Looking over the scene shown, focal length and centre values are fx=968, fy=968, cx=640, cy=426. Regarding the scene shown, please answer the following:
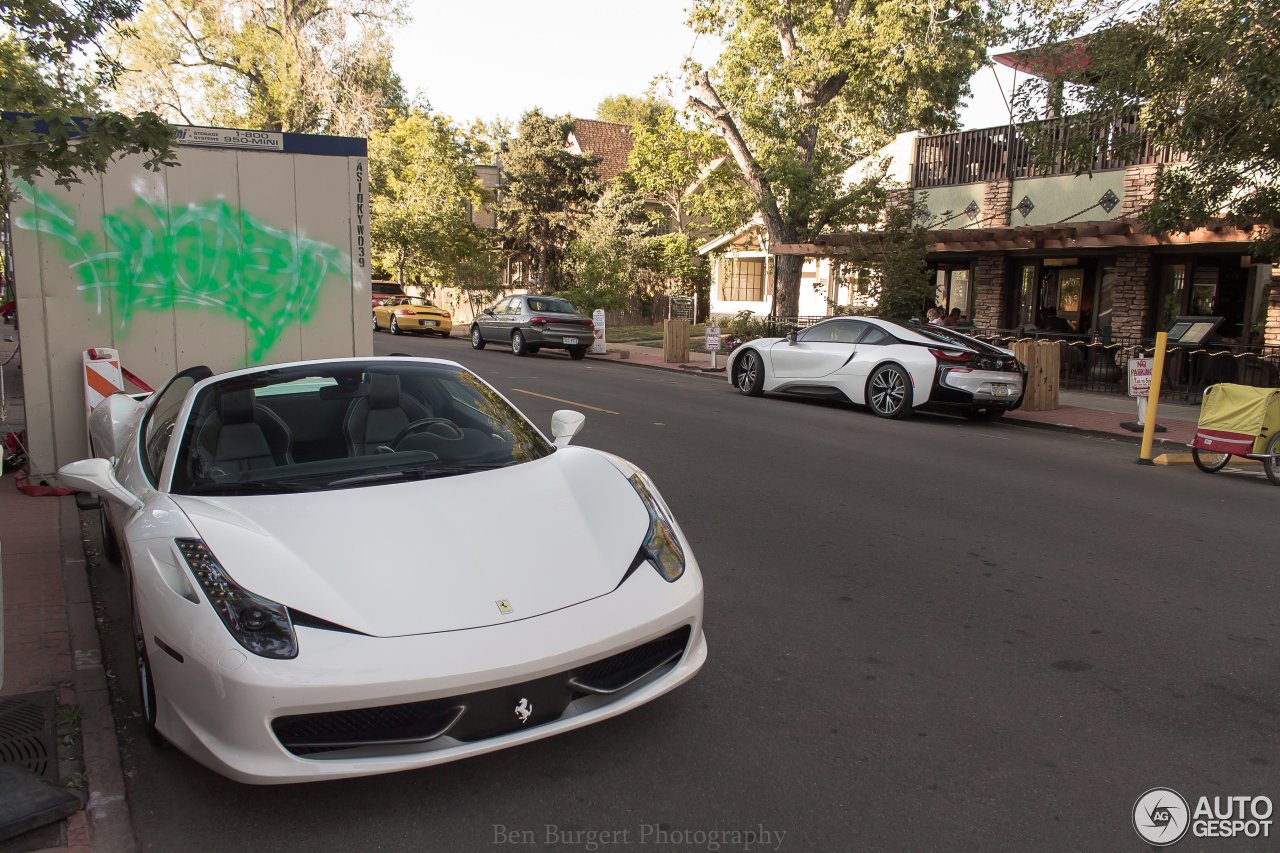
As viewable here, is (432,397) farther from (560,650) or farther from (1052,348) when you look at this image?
(1052,348)

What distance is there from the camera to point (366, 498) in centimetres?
381

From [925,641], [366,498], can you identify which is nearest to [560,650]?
[366,498]

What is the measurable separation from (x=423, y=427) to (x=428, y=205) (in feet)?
114

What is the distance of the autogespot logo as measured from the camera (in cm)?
308

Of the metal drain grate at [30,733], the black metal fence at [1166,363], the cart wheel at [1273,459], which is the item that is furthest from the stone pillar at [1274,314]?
the metal drain grate at [30,733]

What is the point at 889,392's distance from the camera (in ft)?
45.4

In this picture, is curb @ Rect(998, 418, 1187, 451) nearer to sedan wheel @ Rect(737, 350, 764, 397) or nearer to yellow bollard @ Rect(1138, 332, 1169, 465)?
yellow bollard @ Rect(1138, 332, 1169, 465)

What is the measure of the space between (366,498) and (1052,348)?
13.5 metres

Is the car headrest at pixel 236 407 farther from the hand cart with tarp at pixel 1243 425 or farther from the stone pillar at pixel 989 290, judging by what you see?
the stone pillar at pixel 989 290

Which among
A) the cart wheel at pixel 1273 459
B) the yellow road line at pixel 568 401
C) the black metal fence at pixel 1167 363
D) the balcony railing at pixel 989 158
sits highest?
the balcony railing at pixel 989 158

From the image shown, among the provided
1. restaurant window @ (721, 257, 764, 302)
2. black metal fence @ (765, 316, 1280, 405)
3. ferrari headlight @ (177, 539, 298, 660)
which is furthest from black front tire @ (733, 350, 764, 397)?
restaurant window @ (721, 257, 764, 302)

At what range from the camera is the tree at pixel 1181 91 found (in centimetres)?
1127

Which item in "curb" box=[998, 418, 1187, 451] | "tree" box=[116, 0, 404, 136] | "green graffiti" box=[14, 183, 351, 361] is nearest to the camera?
"green graffiti" box=[14, 183, 351, 361]

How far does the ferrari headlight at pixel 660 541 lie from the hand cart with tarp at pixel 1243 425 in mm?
7769
